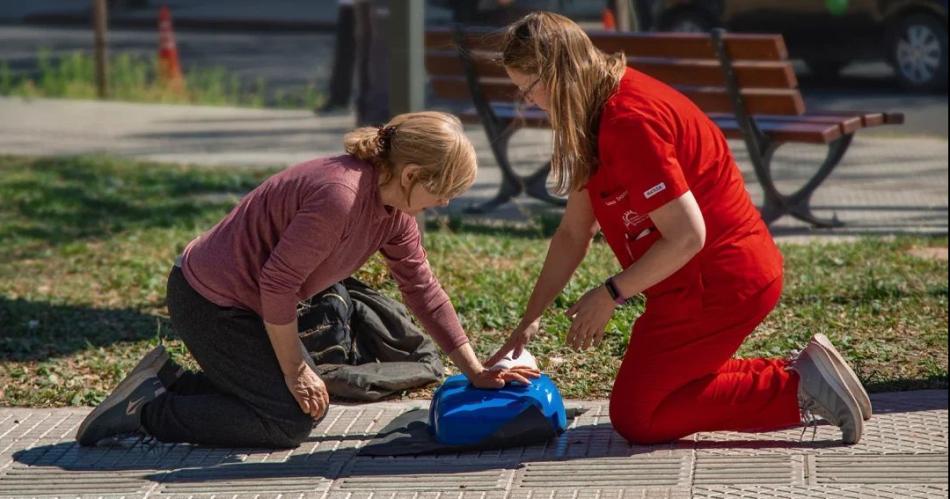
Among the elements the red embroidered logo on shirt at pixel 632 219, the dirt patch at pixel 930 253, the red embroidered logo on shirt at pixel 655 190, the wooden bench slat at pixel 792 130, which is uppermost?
the red embroidered logo on shirt at pixel 655 190

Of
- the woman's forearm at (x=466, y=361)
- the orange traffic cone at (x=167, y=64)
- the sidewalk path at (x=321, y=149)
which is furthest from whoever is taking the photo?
the orange traffic cone at (x=167, y=64)

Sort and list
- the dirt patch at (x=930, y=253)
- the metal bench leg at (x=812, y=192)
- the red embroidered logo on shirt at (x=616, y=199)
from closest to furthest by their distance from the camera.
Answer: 1. the red embroidered logo on shirt at (x=616, y=199)
2. the dirt patch at (x=930, y=253)
3. the metal bench leg at (x=812, y=192)

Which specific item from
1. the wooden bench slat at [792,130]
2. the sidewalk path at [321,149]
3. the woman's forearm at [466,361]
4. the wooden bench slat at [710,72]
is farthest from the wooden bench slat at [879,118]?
the woman's forearm at [466,361]

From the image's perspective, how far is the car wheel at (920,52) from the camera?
1417cm

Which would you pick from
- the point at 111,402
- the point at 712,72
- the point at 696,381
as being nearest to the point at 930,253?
the point at 712,72

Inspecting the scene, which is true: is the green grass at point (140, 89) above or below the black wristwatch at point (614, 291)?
below

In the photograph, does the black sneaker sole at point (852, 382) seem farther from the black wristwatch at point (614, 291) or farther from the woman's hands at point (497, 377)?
the woman's hands at point (497, 377)

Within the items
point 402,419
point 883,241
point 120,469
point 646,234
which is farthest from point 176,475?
point 883,241

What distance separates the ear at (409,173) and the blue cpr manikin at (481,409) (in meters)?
0.68

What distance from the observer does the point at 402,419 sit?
4.57m

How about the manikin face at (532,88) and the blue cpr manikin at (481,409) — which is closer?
the manikin face at (532,88)

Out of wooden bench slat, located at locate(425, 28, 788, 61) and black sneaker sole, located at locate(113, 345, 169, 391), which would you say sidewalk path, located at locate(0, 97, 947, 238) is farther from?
black sneaker sole, located at locate(113, 345, 169, 391)

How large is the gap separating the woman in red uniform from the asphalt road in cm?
750

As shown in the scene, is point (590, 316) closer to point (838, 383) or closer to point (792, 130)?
point (838, 383)
